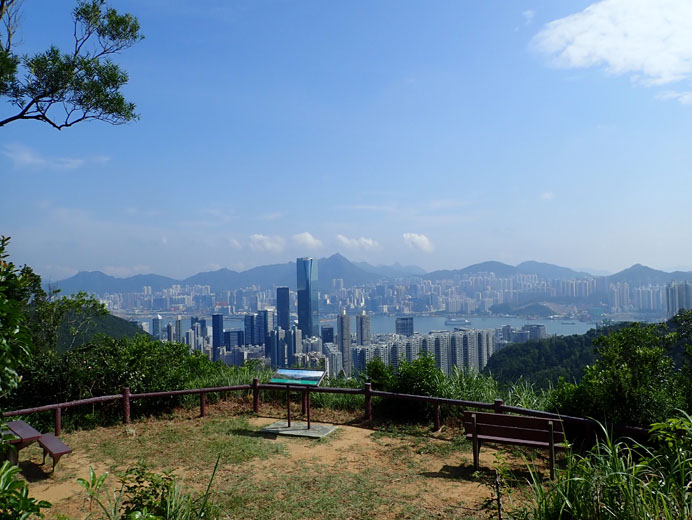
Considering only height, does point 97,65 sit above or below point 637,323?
above

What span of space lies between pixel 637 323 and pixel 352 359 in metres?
38.3

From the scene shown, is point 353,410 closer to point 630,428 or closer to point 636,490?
point 630,428

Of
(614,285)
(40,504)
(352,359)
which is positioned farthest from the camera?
(614,285)

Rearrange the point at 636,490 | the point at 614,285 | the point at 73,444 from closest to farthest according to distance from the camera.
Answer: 1. the point at 636,490
2. the point at 73,444
3. the point at 614,285

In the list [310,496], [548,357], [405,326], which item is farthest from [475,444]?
[405,326]

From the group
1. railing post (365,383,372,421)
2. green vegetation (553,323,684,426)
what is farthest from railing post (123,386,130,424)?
green vegetation (553,323,684,426)

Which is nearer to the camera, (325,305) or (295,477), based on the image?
(295,477)

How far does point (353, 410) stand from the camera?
8.62 m

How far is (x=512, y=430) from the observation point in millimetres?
5613

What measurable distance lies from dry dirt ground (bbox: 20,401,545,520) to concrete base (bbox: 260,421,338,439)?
133 mm

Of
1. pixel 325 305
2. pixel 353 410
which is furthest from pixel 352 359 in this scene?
pixel 325 305

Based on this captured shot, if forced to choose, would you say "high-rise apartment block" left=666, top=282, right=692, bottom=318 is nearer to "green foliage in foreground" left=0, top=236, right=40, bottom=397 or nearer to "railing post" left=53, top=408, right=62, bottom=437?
"railing post" left=53, top=408, right=62, bottom=437

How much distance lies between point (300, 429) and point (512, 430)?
3.29 m

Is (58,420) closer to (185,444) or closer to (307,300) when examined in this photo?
(185,444)
